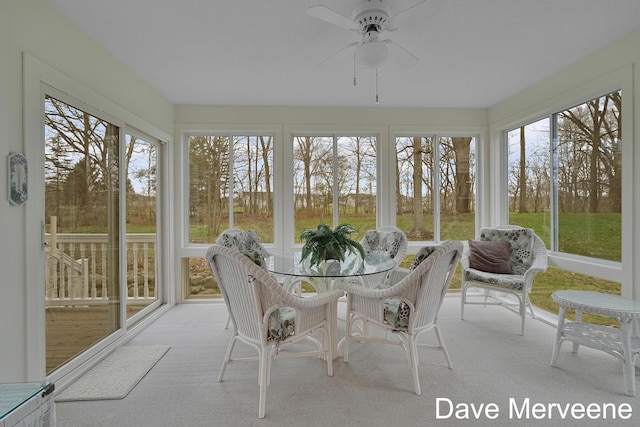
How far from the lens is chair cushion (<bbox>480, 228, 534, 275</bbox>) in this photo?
3294 mm

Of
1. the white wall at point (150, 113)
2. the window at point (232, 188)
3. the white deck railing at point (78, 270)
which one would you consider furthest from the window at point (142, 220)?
the window at point (232, 188)

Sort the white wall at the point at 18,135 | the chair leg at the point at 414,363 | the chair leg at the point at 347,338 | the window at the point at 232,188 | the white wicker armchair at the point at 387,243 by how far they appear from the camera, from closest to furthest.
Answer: the white wall at the point at 18,135 → the chair leg at the point at 414,363 → the chair leg at the point at 347,338 → the white wicker armchair at the point at 387,243 → the window at the point at 232,188

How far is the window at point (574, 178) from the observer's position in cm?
270

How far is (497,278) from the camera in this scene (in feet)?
10.0

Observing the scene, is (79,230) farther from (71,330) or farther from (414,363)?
(414,363)

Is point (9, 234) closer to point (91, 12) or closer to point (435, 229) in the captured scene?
point (91, 12)

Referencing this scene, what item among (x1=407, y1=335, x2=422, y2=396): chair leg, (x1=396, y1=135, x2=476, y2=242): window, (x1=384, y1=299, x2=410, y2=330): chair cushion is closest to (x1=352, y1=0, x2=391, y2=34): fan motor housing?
(x1=384, y1=299, x2=410, y2=330): chair cushion

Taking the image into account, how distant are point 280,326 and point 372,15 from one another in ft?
6.85

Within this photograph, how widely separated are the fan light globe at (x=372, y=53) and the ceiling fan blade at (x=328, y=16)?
150mm

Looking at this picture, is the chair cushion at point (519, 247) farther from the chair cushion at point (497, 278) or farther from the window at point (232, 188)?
the window at point (232, 188)

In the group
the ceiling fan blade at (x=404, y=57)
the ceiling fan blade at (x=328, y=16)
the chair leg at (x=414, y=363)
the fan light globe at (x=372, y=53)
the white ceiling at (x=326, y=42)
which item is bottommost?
the chair leg at (x=414, y=363)

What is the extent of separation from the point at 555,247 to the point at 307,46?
338cm

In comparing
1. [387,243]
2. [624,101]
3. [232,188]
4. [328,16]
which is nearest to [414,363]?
[387,243]

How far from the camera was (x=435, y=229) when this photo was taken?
13.9 feet
